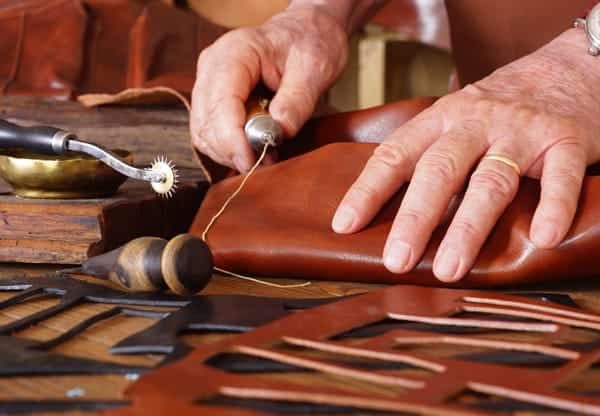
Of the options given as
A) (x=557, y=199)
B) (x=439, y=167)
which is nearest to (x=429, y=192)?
(x=439, y=167)

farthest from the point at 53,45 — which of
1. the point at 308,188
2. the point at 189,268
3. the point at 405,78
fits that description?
the point at 189,268

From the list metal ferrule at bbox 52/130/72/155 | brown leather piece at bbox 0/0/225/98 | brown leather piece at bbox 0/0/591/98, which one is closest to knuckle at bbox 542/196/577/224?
metal ferrule at bbox 52/130/72/155

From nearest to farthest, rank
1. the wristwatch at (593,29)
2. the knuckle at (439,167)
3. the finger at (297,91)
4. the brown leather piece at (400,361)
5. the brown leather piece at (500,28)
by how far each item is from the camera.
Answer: the brown leather piece at (400,361) < the knuckle at (439,167) < the wristwatch at (593,29) < the finger at (297,91) < the brown leather piece at (500,28)

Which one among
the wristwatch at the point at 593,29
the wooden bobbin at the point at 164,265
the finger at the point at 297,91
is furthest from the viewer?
the finger at the point at 297,91

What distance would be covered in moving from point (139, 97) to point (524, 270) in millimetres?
937

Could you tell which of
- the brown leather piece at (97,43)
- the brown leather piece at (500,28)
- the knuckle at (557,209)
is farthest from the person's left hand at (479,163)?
the brown leather piece at (97,43)

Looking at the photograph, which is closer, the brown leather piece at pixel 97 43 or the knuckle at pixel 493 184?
the knuckle at pixel 493 184

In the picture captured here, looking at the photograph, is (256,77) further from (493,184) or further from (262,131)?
(493,184)

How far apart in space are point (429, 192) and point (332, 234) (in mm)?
132

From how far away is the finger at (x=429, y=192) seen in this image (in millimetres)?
962

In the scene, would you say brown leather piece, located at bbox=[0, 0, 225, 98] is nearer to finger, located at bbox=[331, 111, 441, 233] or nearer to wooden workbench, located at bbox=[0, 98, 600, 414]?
wooden workbench, located at bbox=[0, 98, 600, 414]

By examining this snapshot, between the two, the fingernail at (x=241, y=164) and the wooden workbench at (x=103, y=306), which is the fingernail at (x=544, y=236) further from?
the fingernail at (x=241, y=164)

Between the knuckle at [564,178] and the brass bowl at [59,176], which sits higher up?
the brass bowl at [59,176]

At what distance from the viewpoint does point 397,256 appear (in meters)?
0.96
